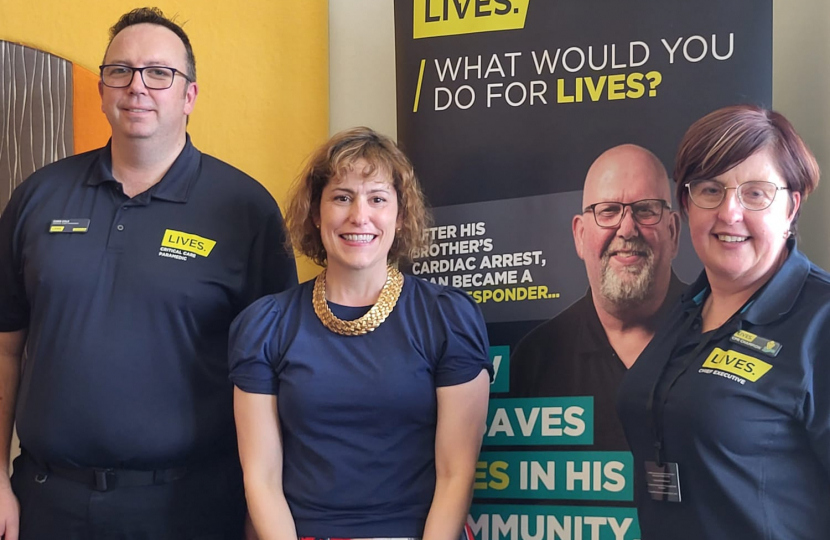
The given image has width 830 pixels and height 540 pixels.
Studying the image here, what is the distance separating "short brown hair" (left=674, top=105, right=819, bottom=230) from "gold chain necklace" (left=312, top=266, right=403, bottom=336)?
685mm

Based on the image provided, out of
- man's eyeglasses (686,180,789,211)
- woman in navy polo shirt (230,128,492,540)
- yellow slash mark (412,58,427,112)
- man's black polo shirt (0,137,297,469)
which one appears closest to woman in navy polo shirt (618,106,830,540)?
man's eyeglasses (686,180,789,211)

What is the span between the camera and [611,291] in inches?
84.6

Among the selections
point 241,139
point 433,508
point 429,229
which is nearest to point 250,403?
point 433,508

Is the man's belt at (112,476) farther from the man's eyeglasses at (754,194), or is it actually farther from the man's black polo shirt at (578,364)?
the man's eyeglasses at (754,194)

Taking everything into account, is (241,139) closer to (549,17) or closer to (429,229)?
(429,229)

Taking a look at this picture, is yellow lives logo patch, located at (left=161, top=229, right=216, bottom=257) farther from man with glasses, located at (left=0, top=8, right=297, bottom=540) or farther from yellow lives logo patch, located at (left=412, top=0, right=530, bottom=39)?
yellow lives logo patch, located at (left=412, top=0, right=530, bottom=39)

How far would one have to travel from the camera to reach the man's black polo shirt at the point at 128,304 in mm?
1896

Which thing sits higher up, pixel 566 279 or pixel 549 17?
pixel 549 17

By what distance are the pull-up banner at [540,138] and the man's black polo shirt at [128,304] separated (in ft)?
2.00

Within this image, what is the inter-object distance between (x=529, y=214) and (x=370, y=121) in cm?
80

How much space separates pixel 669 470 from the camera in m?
1.64

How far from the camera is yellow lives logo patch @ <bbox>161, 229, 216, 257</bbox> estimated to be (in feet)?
6.51

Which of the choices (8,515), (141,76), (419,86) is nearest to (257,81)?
(419,86)

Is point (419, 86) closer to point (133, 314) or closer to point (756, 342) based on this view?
point (133, 314)
